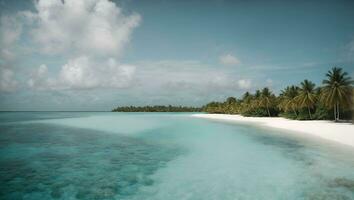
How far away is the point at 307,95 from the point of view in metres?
46.2

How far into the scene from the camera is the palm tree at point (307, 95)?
1812 inches

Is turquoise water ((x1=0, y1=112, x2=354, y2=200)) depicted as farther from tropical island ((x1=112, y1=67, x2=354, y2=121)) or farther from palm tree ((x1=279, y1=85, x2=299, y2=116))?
palm tree ((x1=279, y1=85, x2=299, y2=116))

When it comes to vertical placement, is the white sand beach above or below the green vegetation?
below

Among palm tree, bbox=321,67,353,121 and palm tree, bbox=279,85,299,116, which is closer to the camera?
palm tree, bbox=321,67,353,121

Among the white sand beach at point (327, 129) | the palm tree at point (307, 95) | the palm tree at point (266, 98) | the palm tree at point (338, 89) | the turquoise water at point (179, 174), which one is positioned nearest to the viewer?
the turquoise water at point (179, 174)

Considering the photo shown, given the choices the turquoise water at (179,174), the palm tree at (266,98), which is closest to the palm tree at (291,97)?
the palm tree at (266,98)

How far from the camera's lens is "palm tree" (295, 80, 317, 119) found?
151 ft

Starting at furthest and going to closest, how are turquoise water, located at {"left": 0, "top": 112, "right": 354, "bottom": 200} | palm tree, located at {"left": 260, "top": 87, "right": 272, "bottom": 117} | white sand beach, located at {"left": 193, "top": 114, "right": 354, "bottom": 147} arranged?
palm tree, located at {"left": 260, "top": 87, "right": 272, "bottom": 117} → white sand beach, located at {"left": 193, "top": 114, "right": 354, "bottom": 147} → turquoise water, located at {"left": 0, "top": 112, "right": 354, "bottom": 200}

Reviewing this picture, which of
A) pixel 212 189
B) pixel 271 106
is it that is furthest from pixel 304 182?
pixel 271 106

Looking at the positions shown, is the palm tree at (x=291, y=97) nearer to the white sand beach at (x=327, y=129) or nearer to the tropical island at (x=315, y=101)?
the tropical island at (x=315, y=101)

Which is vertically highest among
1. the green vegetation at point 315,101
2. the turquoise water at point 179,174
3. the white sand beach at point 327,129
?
the green vegetation at point 315,101

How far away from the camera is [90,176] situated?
1097 cm

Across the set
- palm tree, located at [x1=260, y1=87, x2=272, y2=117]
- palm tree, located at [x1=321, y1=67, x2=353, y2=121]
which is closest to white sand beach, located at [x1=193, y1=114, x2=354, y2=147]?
palm tree, located at [x1=321, y1=67, x2=353, y2=121]

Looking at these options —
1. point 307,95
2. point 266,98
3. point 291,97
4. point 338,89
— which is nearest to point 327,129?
point 338,89
